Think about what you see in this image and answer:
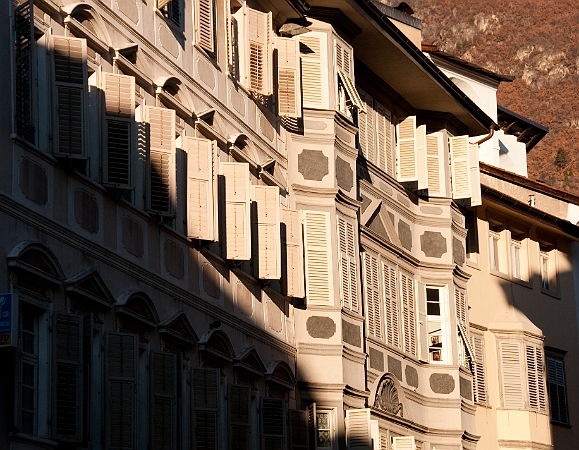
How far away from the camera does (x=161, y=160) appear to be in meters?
19.2

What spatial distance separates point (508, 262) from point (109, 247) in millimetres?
18679

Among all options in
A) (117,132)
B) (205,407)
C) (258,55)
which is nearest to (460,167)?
(258,55)

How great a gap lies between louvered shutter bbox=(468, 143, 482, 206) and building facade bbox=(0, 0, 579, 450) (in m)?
0.05

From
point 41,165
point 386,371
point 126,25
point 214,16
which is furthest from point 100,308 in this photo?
point 386,371

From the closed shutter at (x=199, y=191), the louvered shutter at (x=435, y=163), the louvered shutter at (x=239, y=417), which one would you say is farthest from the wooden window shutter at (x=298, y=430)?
the louvered shutter at (x=435, y=163)

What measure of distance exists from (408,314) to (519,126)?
1636cm

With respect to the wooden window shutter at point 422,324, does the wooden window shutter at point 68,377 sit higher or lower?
lower

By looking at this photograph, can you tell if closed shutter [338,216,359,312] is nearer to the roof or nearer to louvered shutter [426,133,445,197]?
louvered shutter [426,133,445,197]

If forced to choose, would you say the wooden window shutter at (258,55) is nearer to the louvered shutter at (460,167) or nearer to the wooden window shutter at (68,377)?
the wooden window shutter at (68,377)

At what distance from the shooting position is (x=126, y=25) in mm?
19328

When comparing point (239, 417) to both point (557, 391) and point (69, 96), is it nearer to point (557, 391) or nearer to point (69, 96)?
point (69, 96)

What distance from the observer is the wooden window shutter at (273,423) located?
22719 millimetres

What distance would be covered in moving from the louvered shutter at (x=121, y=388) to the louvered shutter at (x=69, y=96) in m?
2.36

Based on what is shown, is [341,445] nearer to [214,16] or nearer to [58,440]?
[214,16]
